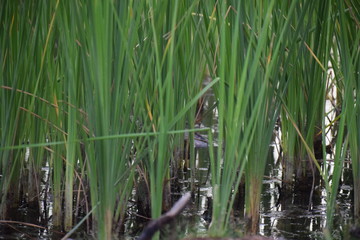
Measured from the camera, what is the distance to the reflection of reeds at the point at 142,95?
80.0 inches

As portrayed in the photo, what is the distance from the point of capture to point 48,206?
9.89 feet

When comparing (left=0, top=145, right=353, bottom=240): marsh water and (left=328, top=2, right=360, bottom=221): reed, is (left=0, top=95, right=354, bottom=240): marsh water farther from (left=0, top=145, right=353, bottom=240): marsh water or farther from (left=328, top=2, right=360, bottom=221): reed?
(left=328, top=2, right=360, bottom=221): reed

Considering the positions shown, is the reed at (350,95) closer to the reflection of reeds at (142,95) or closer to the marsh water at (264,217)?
the reflection of reeds at (142,95)

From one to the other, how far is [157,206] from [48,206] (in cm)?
112

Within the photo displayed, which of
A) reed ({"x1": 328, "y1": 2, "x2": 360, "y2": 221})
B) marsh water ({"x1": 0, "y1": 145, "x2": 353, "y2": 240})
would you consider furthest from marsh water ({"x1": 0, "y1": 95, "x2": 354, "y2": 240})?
reed ({"x1": 328, "y1": 2, "x2": 360, "y2": 221})

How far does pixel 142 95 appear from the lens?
7.25 feet

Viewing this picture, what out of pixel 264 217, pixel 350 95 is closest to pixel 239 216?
pixel 264 217

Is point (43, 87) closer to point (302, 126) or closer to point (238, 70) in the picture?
point (238, 70)

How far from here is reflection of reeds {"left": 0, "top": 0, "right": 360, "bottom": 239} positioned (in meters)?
2.03

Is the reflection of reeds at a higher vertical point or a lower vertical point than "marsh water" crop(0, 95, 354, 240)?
higher

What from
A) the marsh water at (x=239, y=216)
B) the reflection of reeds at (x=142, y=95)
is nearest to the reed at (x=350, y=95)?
the reflection of reeds at (x=142, y=95)

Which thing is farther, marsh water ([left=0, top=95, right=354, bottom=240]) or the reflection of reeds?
marsh water ([left=0, top=95, right=354, bottom=240])

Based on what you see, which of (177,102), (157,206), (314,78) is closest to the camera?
(157,206)

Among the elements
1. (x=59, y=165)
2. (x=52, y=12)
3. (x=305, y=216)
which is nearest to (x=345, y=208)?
(x=305, y=216)
